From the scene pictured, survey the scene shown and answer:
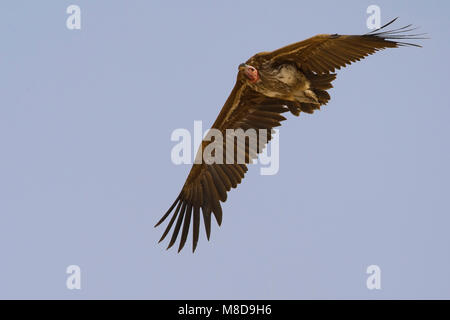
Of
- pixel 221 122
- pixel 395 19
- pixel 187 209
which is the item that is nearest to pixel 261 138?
pixel 221 122

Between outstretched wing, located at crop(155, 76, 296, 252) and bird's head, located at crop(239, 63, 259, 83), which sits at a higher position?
bird's head, located at crop(239, 63, 259, 83)

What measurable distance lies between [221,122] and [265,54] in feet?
8.03

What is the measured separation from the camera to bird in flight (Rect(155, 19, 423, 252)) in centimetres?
1591

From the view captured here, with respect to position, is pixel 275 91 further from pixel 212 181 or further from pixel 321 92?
pixel 212 181

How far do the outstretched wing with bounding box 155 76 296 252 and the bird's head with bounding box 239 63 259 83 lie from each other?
1.08 meters

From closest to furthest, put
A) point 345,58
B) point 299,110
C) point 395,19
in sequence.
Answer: point 395,19, point 345,58, point 299,110

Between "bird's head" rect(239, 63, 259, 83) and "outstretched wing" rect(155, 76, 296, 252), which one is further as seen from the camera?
"outstretched wing" rect(155, 76, 296, 252)

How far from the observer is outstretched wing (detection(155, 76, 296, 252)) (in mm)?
17844

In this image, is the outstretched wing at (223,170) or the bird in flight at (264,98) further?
the outstretched wing at (223,170)

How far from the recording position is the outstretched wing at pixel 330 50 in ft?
51.0

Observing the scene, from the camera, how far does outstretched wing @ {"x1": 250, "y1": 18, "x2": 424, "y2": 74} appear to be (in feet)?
51.0

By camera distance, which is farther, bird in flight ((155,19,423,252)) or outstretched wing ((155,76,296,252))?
outstretched wing ((155,76,296,252))

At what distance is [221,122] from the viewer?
18219mm

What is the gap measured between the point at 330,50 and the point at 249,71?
1.58 m
